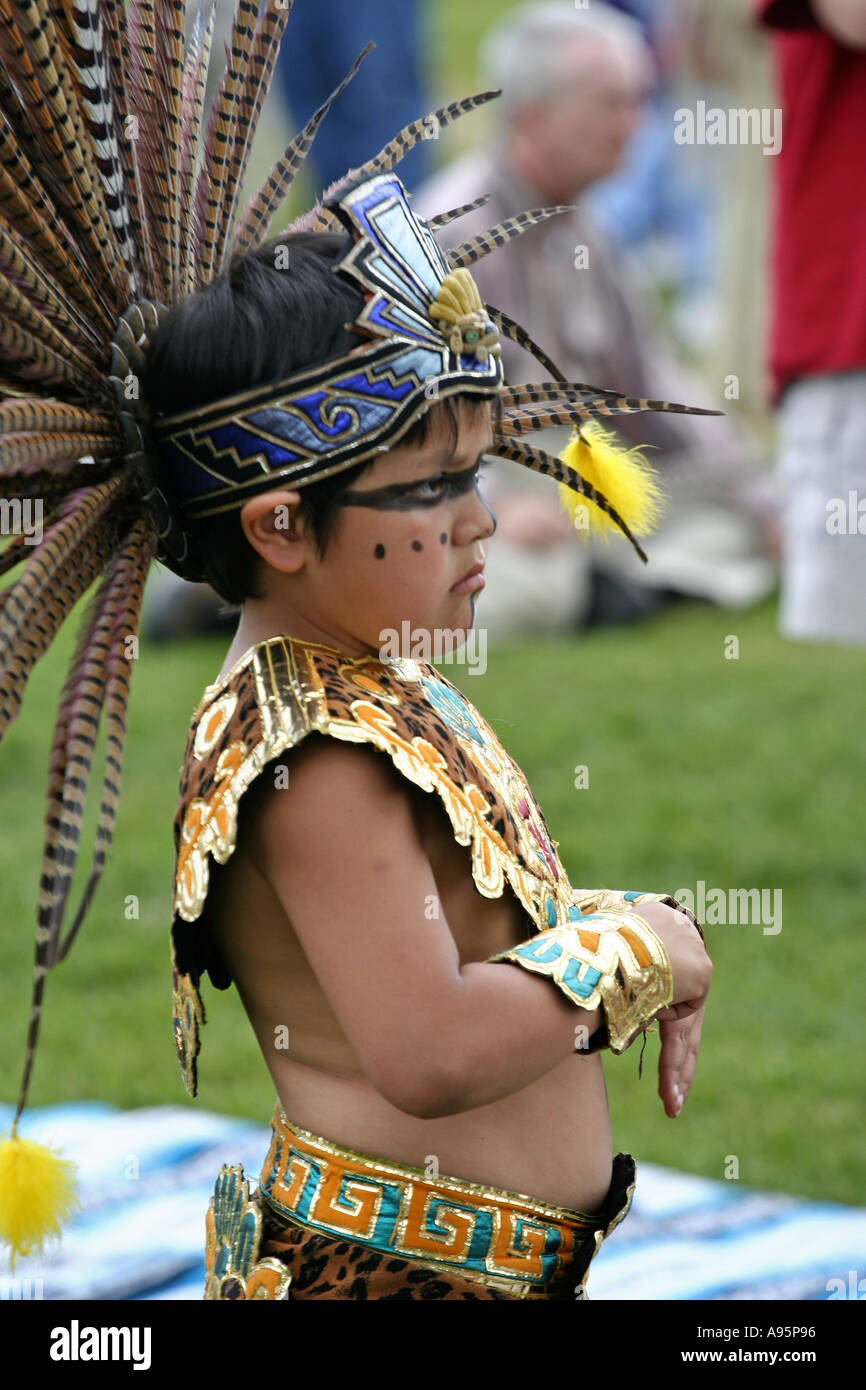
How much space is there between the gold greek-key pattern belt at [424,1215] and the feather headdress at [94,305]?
289mm

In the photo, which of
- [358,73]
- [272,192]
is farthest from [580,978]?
[358,73]

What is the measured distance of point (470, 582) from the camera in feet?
6.21

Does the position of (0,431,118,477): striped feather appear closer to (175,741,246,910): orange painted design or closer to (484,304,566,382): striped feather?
(175,741,246,910): orange painted design

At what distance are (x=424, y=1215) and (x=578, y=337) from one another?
18.5ft

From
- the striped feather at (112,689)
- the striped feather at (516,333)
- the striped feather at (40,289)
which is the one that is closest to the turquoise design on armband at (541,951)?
the striped feather at (112,689)

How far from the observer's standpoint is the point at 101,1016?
14.5 feet

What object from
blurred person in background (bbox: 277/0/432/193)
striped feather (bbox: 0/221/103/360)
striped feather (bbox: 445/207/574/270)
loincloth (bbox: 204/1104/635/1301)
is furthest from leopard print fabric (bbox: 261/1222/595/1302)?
blurred person in background (bbox: 277/0/432/193)

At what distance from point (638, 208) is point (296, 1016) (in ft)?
39.1

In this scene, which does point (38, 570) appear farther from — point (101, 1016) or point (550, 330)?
point (550, 330)

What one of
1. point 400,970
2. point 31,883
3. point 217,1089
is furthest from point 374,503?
point 31,883

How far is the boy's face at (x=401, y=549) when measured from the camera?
71.5 inches

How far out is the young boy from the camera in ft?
5.74

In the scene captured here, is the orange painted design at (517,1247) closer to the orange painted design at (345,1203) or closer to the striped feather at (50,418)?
the orange painted design at (345,1203)

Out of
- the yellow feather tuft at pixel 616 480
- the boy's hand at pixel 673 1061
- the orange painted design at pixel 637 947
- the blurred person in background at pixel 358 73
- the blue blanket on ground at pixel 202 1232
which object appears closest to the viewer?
the orange painted design at pixel 637 947
